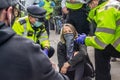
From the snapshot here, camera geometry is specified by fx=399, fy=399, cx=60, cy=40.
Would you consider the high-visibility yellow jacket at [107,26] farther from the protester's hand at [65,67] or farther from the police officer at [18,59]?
the police officer at [18,59]

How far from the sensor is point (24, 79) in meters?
1.75

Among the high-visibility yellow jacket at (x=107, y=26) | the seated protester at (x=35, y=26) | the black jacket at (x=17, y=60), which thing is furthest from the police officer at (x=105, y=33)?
the black jacket at (x=17, y=60)

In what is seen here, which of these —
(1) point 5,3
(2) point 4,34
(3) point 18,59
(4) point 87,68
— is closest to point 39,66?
(3) point 18,59

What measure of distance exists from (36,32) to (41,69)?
3773 mm

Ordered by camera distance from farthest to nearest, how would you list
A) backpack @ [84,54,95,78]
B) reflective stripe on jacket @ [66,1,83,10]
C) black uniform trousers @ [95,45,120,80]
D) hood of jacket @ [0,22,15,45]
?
reflective stripe on jacket @ [66,1,83,10] → backpack @ [84,54,95,78] → black uniform trousers @ [95,45,120,80] → hood of jacket @ [0,22,15,45]

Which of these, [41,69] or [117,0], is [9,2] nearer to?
[41,69]

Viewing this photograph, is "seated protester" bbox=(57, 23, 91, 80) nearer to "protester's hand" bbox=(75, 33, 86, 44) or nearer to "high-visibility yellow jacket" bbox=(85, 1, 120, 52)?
"protester's hand" bbox=(75, 33, 86, 44)

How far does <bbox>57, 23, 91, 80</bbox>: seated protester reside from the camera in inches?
215

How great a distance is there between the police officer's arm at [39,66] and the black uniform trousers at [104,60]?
339cm

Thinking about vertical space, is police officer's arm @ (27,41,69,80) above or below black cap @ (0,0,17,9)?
below

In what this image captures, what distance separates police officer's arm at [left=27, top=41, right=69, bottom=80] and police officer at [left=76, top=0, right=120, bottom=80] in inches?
120

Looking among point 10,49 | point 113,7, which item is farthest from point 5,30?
point 113,7

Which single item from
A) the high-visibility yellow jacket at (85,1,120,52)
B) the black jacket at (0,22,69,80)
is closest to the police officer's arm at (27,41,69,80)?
the black jacket at (0,22,69,80)

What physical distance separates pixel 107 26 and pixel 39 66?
3.15 metres
